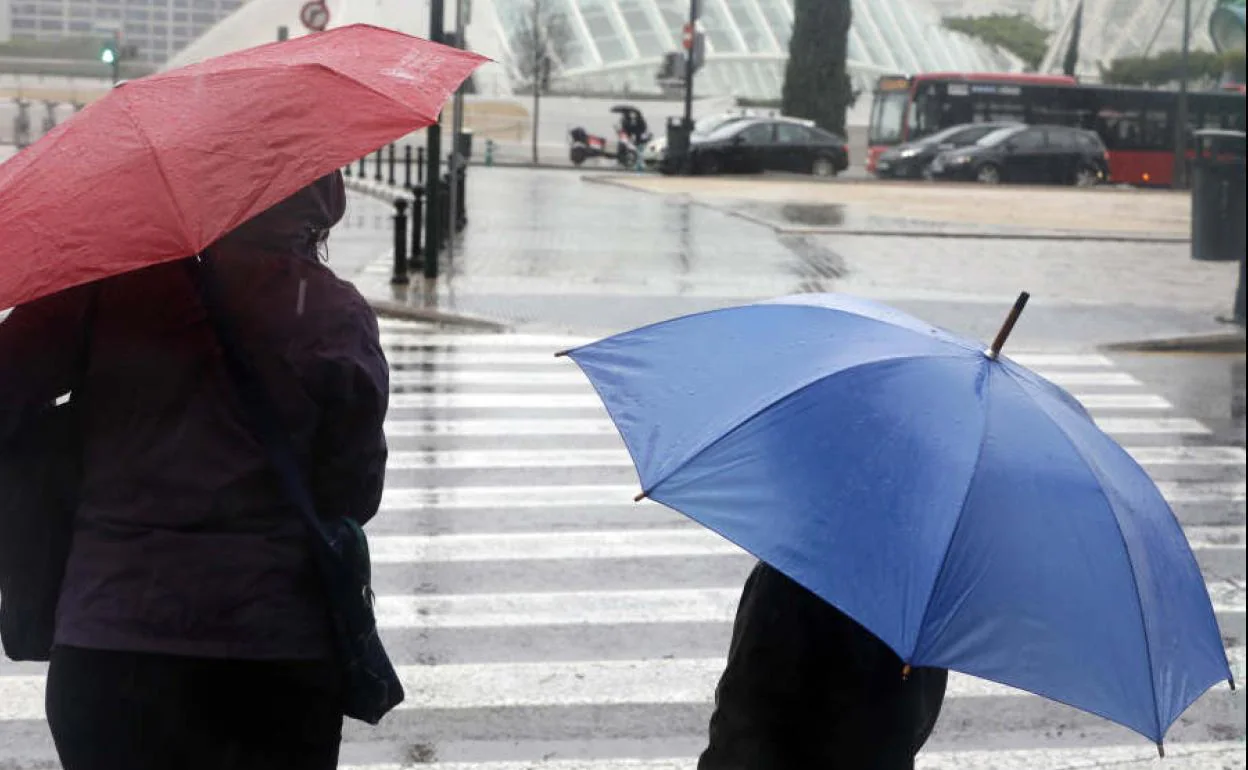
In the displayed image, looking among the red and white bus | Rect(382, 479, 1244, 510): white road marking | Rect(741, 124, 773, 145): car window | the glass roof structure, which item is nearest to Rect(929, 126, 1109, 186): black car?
Rect(741, 124, 773, 145): car window

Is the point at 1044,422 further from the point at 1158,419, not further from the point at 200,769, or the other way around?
the point at 1158,419

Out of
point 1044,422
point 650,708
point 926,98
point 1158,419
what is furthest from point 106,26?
point 1044,422

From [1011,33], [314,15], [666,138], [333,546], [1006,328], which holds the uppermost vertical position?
[1011,33]

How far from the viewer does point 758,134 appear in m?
42.1

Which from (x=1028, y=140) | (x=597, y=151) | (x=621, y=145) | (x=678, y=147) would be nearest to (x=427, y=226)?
(x=678, y=147)

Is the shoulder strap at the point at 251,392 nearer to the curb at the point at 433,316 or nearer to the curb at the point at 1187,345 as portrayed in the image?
the curb at the point at 433,316

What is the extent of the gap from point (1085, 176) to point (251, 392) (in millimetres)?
42804

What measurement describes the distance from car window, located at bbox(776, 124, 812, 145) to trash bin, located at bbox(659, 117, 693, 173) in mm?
2173

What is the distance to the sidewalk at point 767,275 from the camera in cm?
1581

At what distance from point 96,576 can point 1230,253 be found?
52.4 ft

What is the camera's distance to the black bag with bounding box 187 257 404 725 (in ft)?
8.89

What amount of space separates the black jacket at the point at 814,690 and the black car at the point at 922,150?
41.7 m

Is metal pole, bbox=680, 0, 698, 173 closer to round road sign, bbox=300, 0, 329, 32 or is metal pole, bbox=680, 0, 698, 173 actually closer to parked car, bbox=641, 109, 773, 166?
parked car, bbox=641, 109, 773, 166

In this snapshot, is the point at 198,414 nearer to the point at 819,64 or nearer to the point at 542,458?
the point at 542,458
